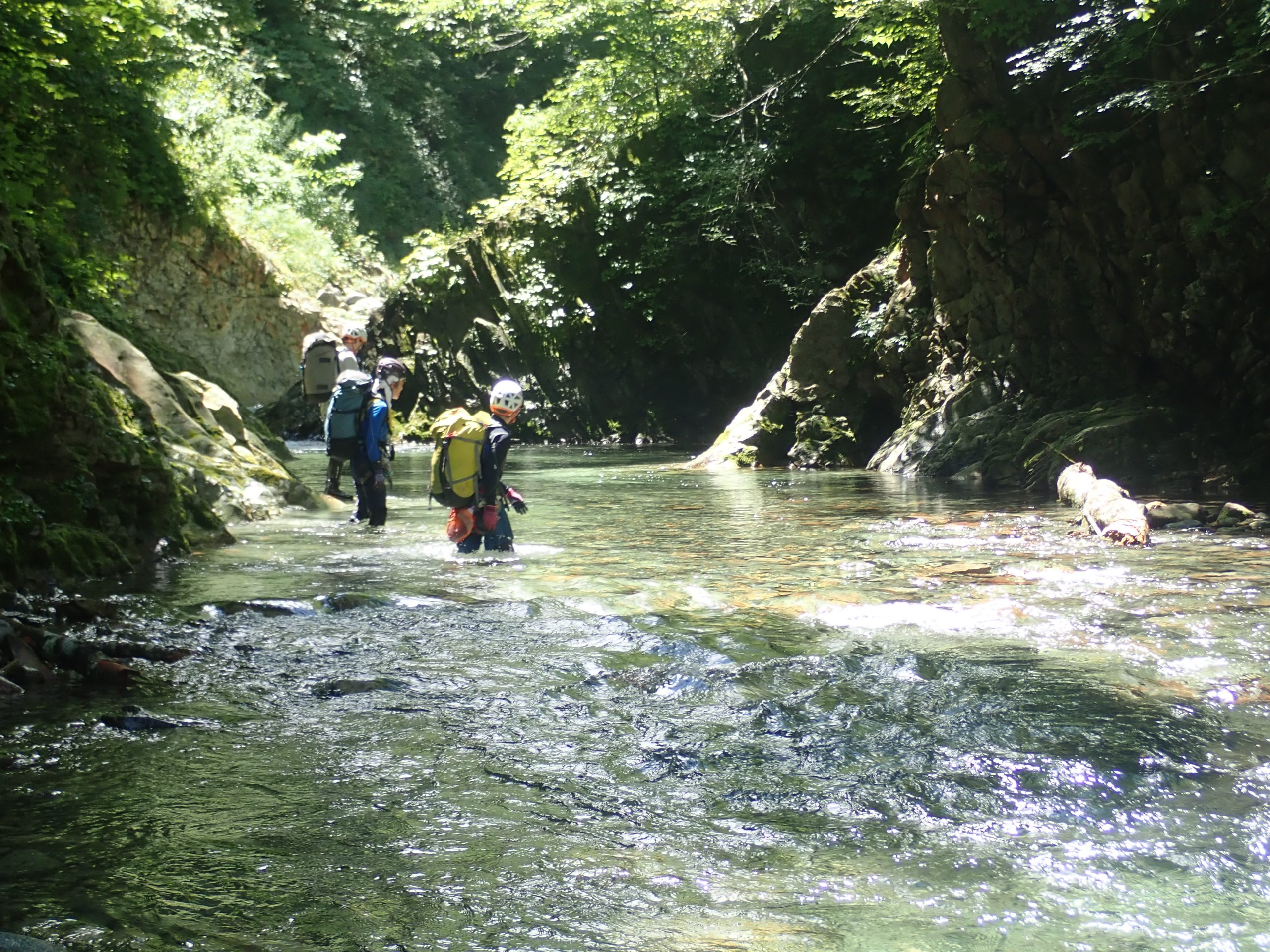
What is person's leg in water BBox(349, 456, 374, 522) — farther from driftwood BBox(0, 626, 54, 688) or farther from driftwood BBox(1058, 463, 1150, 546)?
driftwood BBox(1058, 463, 1150, 546)

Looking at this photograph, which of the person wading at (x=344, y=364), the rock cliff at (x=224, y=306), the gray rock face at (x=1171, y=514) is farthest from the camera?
the rock cliff at (x=224, y=306)

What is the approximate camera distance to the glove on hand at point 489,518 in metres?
9.32

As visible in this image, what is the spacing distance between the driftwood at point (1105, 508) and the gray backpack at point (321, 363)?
7.47 meters

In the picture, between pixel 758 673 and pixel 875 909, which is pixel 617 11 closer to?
pixel 758 673

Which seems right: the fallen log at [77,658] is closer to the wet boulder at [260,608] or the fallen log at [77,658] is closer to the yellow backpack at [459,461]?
the wet boulder at [260,608]

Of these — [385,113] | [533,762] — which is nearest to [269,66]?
A: [385,113]

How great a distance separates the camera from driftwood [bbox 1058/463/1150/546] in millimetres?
9516

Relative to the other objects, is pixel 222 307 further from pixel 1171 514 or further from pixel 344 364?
pixel 1171 514

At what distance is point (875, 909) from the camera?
3045 mm

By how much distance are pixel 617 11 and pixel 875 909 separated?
85.4 ft

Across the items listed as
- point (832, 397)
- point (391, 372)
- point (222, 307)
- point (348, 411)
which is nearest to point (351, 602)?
point (348, 411)

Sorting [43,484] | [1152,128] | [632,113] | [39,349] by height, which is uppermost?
[632,113]

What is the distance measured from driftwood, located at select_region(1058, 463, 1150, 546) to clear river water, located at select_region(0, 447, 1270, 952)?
1724 mm

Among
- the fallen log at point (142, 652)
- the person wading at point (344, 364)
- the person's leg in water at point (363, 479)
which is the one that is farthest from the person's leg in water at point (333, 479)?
the fallen log at point (142, 652)
